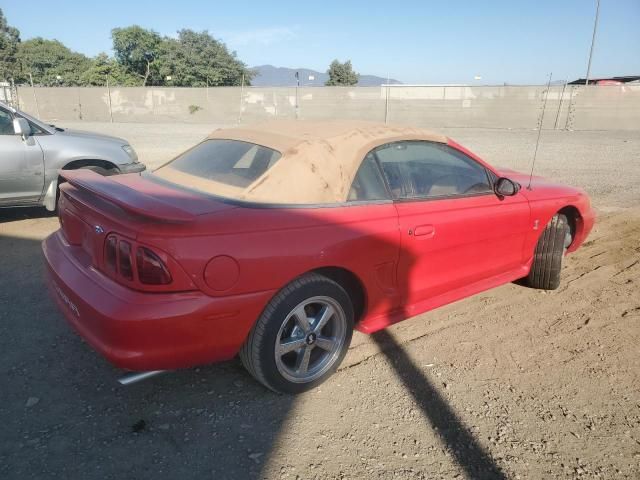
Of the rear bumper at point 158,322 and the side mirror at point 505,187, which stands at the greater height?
the side mirror at point 505,187

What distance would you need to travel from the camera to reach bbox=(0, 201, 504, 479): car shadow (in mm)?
2324

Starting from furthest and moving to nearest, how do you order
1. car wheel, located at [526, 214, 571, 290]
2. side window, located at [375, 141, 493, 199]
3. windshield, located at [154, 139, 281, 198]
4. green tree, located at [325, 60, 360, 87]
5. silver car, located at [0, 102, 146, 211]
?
green tree, located at [325, 60, 360, 87] → silver car, located at [0, 102, 146, 211] → car wheel, located at [526, 214, 571, 290] → side window, located at [375, 141, 493, 199] → windshield, located at [154, 139, 281, 198]

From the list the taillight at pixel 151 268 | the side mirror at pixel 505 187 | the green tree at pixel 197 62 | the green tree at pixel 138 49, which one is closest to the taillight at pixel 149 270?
the taillight at pixel 151 268

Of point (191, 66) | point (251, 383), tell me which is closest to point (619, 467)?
point (251, 383)

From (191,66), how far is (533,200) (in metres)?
70.0

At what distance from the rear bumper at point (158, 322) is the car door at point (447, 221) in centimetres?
114

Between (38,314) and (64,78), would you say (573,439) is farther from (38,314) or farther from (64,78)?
(64,78)

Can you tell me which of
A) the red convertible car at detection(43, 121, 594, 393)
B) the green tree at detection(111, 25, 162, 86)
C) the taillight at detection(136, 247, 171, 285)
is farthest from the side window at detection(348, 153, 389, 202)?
the green tree at detection(111, 25, 162, 86)

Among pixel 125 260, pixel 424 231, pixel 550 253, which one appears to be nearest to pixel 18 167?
pixel 125 260

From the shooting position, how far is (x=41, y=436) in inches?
97.8

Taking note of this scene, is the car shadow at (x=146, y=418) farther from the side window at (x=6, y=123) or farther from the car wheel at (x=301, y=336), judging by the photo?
the side window at (x=6, y=123)

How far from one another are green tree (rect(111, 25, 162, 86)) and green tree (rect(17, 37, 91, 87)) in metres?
7.38

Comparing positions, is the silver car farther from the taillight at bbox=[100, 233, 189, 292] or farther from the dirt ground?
the taillight at bbox=[100, 233, 189, 292]

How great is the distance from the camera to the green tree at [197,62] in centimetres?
6700
